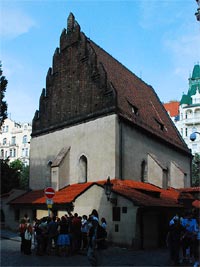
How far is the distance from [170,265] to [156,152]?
15.4 metres

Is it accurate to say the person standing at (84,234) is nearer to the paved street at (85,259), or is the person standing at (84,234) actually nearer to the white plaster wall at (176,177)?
the paved street at (85,259)

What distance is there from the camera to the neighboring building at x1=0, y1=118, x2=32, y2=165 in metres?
74.4

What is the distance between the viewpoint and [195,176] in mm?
53875

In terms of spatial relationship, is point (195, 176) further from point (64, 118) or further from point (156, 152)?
point (64, 118)

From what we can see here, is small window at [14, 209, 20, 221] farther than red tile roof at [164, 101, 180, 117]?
No

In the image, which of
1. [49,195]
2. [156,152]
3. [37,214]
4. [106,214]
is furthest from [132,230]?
[156,152]

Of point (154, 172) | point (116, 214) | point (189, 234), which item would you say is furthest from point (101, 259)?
point (154, 172)

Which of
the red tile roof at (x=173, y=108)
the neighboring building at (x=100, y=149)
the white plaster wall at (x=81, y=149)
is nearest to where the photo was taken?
the neighboring building at (x=100, y=149)

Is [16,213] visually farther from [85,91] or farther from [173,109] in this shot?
[173,109]

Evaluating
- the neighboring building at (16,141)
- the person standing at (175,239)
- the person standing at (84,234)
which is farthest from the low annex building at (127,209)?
the neighboring building at (16,141)

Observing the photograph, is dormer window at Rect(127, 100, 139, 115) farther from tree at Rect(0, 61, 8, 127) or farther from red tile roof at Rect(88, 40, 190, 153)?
tree at Rect(0, 61, 8, 127)

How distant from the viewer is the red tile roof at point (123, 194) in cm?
1914

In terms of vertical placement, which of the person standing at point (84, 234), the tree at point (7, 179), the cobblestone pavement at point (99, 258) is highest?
the tree at point (7, 179)

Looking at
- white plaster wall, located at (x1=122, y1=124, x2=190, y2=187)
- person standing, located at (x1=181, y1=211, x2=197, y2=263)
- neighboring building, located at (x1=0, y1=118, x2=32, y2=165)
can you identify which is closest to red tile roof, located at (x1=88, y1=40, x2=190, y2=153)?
Answer: white plaster wall, located at (x1=122, y1=124, x2=190, y2=187)
